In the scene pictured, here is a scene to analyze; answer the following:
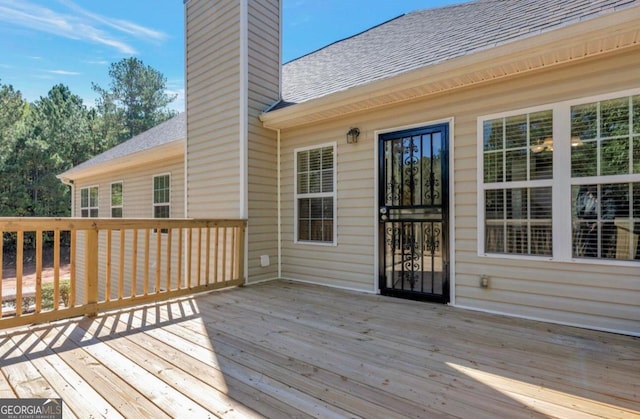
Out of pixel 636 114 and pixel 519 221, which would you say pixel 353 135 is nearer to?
pixel 519 221

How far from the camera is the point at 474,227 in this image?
3.39 meters

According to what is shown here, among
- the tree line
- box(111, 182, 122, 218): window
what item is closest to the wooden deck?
box(111, 182, 122, 218): window

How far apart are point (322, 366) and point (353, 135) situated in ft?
9.71

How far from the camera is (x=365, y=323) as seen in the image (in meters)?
2.99

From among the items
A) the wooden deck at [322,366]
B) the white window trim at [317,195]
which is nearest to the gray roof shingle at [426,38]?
the white window trim at [317,195]

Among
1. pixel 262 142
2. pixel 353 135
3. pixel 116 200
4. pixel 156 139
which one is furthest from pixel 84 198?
Result: pixel 353 135

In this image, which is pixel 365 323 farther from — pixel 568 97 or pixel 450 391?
pixel 568 97

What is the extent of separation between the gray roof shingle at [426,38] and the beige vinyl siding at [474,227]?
16.6 inches

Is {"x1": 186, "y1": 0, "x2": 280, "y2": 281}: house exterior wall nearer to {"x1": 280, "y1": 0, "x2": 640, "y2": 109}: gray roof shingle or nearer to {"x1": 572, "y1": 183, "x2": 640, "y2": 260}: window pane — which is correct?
{"x1": 280, "y1": 0, "x2": 640, "y2": 109}: gray roof shingle

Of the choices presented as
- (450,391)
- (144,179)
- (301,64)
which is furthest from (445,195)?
(144,179)

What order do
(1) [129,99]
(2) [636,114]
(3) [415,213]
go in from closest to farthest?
1. (2) [636,114]
2. (3) [415,213]
3. (1) [129,99]

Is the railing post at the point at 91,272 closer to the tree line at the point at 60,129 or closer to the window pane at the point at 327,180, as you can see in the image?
the window pane at the point at 327,180

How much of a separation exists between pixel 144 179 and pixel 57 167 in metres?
13.3

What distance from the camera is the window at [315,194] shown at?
4.58 m
